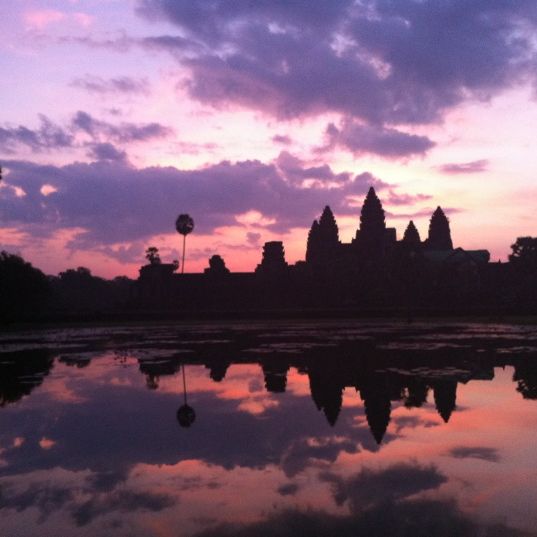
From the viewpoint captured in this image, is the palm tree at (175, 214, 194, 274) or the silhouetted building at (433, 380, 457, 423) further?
the palm tree at (175, 214, 194, 274)

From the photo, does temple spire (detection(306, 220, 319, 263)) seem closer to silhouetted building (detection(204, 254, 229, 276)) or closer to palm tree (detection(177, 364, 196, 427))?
silhouetted building (detection(204, 254, 229, 276))

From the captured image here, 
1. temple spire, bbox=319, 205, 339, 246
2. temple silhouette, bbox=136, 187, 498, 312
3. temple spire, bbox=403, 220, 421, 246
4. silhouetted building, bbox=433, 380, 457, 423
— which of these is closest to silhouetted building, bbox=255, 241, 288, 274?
temple silhouette, bbox=136, 187, 498, 312

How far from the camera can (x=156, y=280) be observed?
326 feet

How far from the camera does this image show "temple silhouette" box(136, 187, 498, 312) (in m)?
74.5

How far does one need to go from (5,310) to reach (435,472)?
5970 cm

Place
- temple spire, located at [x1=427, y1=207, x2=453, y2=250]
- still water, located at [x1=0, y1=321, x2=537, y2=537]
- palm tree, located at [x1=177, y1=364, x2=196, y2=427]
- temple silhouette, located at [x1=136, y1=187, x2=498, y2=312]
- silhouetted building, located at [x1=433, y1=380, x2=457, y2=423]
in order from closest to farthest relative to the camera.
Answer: still water, located at [x1=0, y1=321, x2=537, y2=537] < palm tree, located at [x1=177, y1=364, x2=196, y2=427] < silhouetted building, located at [x1=433, y1=380, x2=457, y2=423] < temple silhouette, located at [x1=136, y1=187, x2=498, y2=312] < temple spire, located at [x1=427, y1=207, x2=453, y2=250]

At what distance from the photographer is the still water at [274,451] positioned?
23.2ft

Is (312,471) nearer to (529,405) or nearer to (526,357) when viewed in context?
(529,405)

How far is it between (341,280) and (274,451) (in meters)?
68.8

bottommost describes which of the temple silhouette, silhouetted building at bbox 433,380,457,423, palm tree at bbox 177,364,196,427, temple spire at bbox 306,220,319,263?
silhouetted building at bbox 433,380,457,423

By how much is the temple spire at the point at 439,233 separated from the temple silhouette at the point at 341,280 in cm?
1652

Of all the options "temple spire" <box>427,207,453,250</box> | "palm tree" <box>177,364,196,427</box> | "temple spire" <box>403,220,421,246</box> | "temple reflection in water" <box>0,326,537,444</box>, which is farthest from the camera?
"temple spire" <box>427,207,453,250</box>

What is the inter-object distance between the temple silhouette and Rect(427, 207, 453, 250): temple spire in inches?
651

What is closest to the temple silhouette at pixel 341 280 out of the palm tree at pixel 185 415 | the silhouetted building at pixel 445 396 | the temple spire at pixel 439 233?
the temple spire at pixel 439 233
